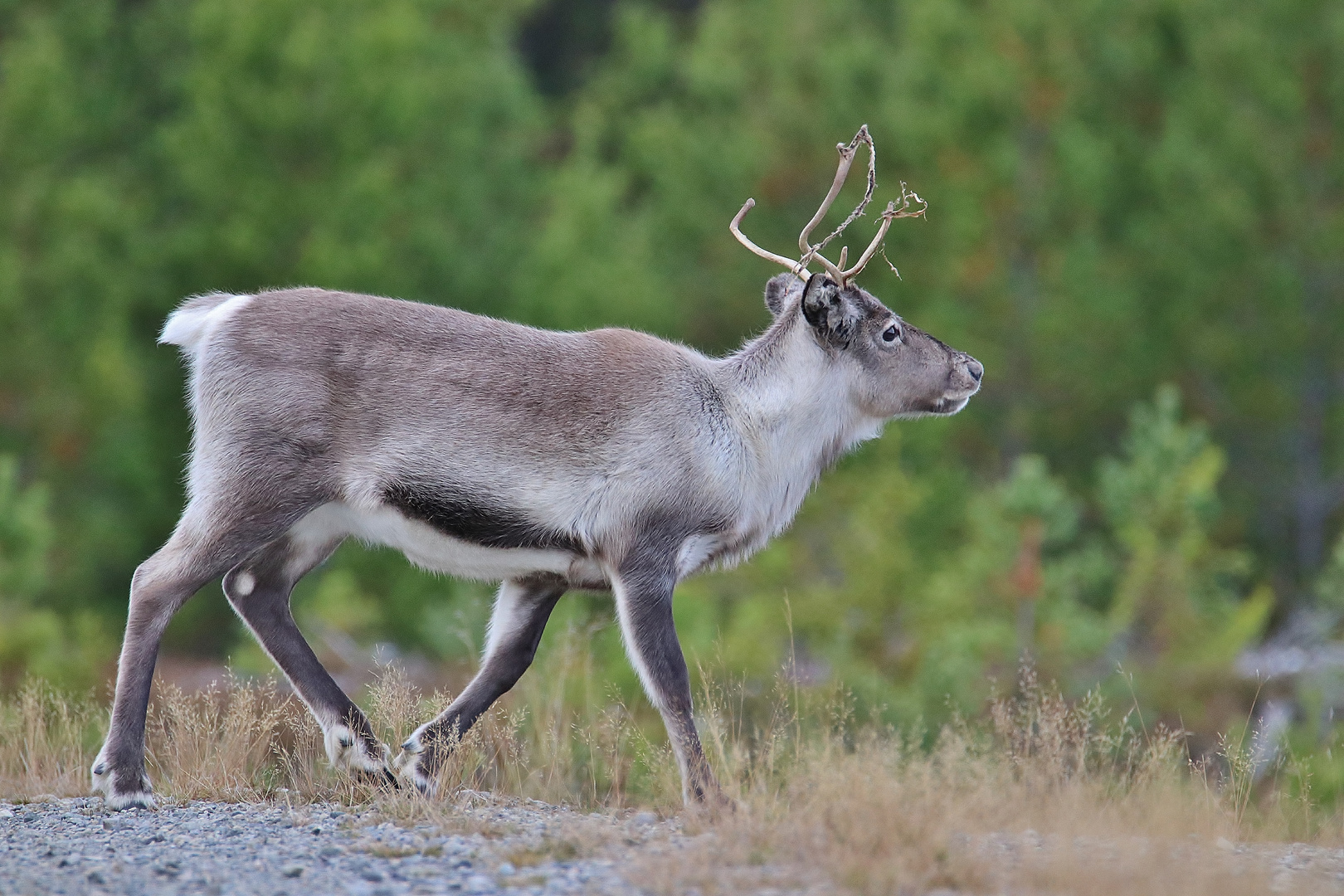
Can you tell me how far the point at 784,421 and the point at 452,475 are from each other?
158 centimetres

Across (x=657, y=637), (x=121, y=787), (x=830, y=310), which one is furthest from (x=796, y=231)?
(x=121, y=787)

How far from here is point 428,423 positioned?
7.27m

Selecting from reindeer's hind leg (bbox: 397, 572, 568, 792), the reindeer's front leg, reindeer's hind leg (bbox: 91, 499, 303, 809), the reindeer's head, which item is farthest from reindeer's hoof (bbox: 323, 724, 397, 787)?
the reindeer's head

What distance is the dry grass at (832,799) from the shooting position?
554cm

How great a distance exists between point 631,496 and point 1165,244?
17.3m

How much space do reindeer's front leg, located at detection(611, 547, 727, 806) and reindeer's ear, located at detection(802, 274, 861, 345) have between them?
1380 millimetres

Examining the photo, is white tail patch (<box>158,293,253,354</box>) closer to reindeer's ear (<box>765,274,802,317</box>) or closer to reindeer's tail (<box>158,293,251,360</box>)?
reindeer's tail (<box>158,293,251,360</box>)

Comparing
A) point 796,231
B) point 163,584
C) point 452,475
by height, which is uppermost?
point 796,231

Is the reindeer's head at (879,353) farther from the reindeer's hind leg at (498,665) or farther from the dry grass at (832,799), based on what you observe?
the reindeer's hind leg at (498,665)

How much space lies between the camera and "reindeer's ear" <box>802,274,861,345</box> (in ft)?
25.6

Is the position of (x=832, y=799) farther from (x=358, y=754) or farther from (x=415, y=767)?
(x=358, y=754)

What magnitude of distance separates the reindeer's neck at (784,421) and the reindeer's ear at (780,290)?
0.46 m

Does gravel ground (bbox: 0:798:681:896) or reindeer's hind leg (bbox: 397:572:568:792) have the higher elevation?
reindeer's hind leg (bbox: 397:572:568:792)

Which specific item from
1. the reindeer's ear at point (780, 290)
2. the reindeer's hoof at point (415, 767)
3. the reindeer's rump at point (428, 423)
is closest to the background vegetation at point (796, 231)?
the reindeer's ear at point (780, 290)
